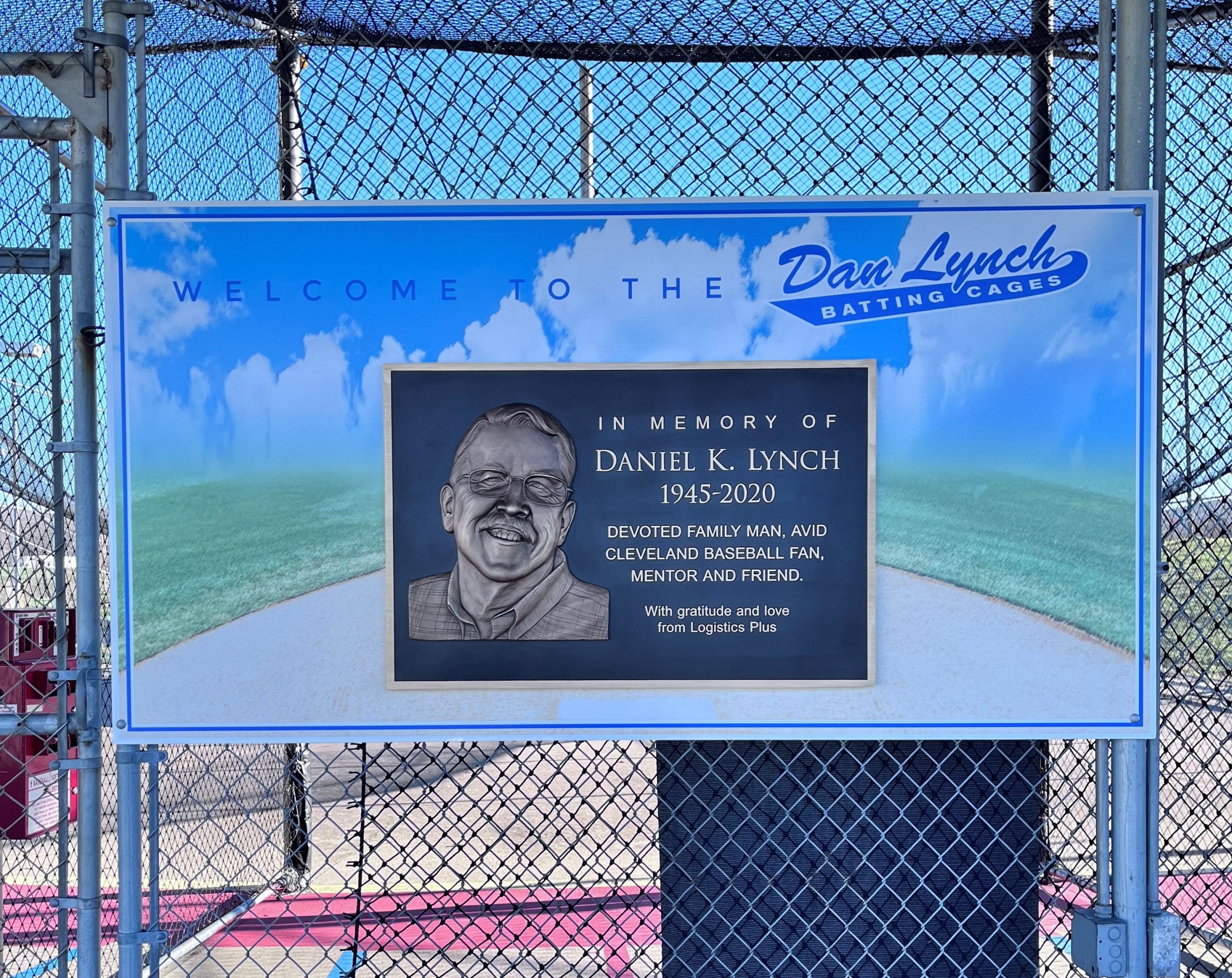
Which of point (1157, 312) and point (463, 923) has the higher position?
point (1157, 312)

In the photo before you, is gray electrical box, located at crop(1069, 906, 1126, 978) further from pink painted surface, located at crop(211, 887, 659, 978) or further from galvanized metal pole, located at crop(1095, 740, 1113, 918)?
pink painted surface, located at crop(211, 887, 659, 978)

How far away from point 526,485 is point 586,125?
4.48 feet

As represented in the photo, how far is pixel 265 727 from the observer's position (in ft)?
8.27

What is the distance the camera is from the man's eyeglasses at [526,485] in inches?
99.6

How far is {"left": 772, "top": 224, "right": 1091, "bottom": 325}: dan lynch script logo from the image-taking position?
8.21 feet

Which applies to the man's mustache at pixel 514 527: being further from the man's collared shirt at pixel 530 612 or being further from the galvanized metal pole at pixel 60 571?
the galvanized metal pole at pixel 60 571

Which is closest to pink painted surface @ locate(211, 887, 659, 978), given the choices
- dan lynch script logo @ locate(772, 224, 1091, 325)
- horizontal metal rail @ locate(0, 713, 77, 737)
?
horizontal metal rail @ locate(0, 713, 77, 737)

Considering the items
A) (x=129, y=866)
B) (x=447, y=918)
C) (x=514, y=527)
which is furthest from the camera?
(x=447, y=918)

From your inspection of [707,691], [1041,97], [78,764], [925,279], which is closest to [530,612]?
[707,691]

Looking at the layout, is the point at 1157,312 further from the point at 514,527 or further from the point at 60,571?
the point at 60,571

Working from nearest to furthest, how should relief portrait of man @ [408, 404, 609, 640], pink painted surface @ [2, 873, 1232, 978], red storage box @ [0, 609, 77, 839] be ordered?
relief portrait of man @ [408, 404, 609, 640] < red storage box @ [0, 609, 77, 839] < pink painted surface @ [2, 873, 1232, 978]

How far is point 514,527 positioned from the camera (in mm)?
2533

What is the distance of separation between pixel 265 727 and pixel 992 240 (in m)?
2.22

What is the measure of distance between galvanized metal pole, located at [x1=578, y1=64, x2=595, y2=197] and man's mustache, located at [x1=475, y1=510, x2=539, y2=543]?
119 cm
